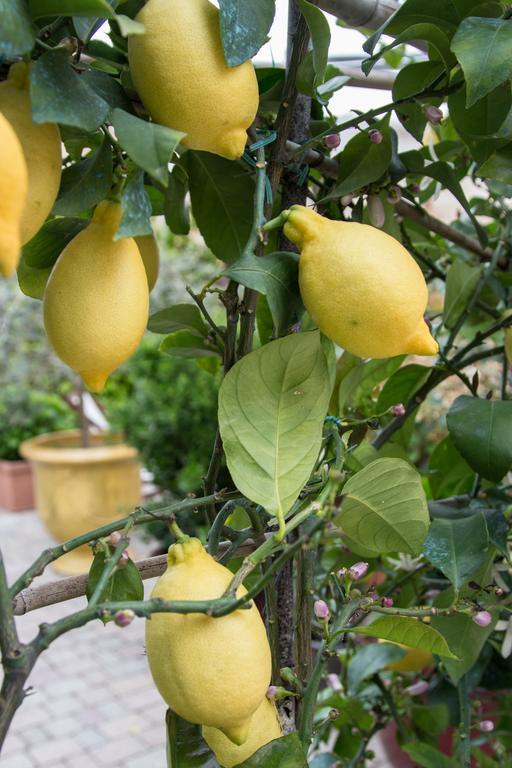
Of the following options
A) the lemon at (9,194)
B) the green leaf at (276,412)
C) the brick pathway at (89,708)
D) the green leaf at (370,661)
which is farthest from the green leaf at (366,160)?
the brick pathway at (89,708)

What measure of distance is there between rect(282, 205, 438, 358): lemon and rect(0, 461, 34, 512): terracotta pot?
331 centimetres

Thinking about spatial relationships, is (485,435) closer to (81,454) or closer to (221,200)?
(221,200)

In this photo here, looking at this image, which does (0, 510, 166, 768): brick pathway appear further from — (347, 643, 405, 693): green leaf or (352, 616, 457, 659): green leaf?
(352, 616, 457, 659): green leaf

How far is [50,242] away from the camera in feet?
1.24

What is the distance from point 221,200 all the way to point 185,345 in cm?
11

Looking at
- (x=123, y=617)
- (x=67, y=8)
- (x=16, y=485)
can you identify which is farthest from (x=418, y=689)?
(x=16, y=485)

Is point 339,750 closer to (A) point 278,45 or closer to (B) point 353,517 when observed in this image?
(B) point 353,517

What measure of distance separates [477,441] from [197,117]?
0.27 m

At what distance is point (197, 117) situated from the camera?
30 cm

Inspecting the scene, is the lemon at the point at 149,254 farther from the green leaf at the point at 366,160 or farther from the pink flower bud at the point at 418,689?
the pink flower bud at the point at 418,689

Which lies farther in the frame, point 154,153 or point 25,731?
point 25,731

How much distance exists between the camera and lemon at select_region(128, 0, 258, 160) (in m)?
0.29

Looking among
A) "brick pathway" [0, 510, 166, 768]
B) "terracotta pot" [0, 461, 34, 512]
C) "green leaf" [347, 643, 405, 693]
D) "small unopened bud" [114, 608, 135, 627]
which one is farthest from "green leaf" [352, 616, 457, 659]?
"terracotta pot" [0, 461, 34, 512]

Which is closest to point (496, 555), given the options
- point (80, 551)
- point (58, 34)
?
point (58, 34)
